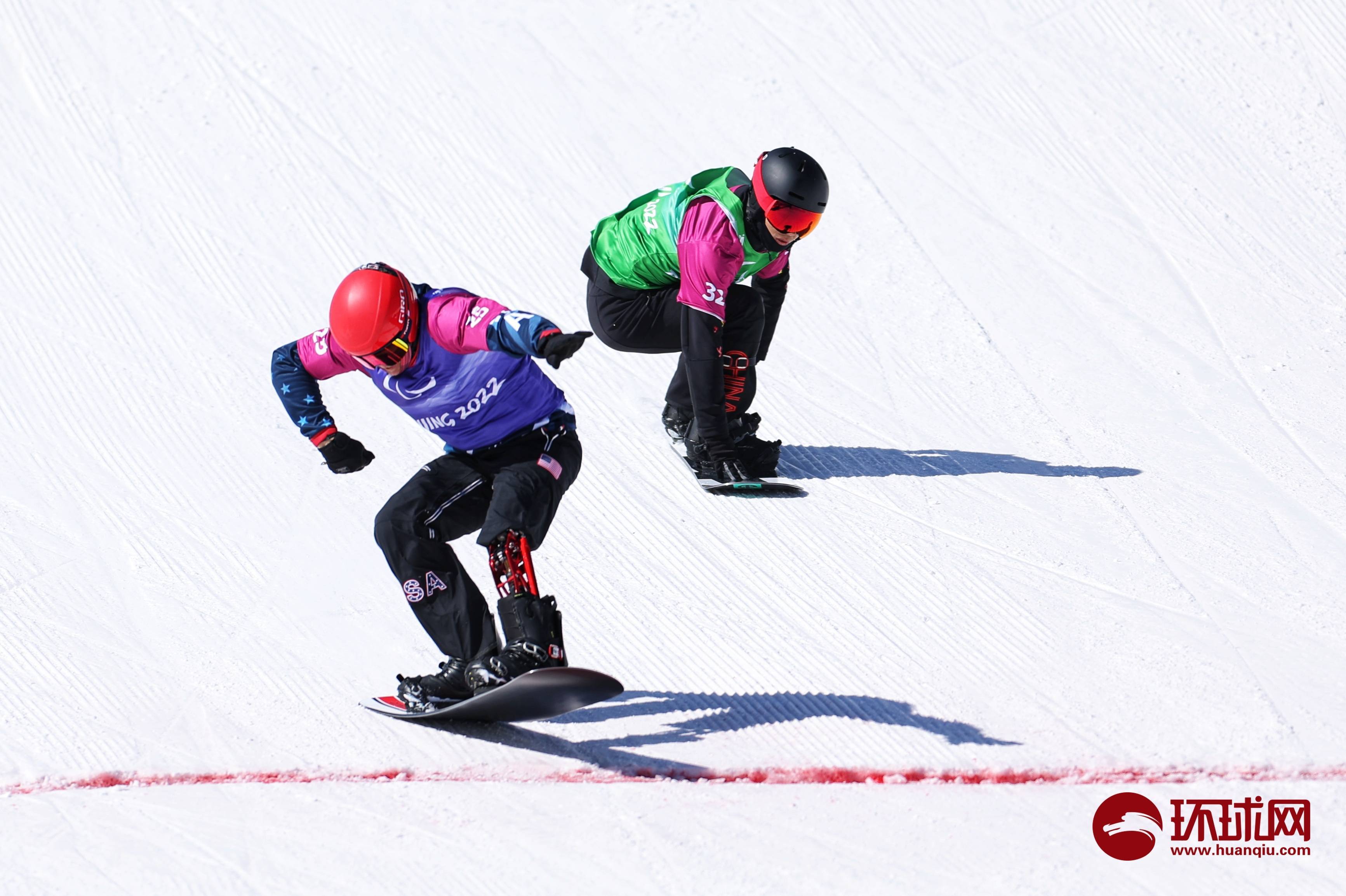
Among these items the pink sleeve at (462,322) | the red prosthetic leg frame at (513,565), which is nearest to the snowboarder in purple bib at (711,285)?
the pink sleeve at (462,322)

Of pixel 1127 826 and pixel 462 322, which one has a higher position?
pixel 462 322

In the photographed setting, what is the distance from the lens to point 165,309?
294 inches

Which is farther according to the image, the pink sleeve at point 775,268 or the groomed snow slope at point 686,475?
the pink sleeve at point 775,268

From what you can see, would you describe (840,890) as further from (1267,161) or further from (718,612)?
(1267,161)

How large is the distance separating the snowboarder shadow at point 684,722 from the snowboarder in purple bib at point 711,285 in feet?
4.88

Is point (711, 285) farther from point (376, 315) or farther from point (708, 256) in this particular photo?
point (376, 315)

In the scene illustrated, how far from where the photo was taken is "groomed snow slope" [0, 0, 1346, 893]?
173 inches

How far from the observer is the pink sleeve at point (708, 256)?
579 centimetres

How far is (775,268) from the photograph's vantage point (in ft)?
20.6

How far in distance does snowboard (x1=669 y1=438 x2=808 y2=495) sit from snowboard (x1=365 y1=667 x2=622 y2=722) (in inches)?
71.8

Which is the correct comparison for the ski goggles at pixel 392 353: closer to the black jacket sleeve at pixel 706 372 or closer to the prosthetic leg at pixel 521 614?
the prosthetic leg at pixel 521 614

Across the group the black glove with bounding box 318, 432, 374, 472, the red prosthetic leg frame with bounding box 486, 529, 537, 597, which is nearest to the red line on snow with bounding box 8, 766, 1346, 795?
the red prosthetic leg frame with bounding box 486, 529, 537, 597

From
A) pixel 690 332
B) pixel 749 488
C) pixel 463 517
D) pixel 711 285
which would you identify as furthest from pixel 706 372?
pixel 463 517

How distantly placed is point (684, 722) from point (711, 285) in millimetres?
1910
